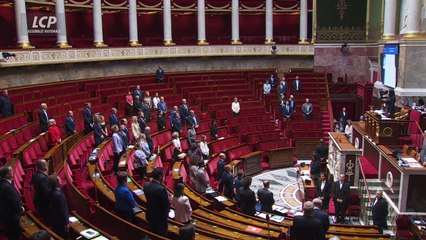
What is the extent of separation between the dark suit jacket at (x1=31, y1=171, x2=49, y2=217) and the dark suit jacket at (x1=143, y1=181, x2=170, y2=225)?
142cm

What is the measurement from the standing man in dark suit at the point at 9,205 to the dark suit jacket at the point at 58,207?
43cm

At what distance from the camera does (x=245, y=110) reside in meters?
19.7

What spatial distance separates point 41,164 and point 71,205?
196cm

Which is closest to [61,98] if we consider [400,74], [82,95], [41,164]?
[82,95]

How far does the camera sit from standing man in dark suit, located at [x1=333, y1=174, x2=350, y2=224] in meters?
11.0

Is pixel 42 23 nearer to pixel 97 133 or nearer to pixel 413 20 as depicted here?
pixel 97 133

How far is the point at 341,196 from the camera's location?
11070mm

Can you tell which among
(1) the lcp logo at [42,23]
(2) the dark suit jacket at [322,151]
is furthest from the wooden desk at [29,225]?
→ (1) the lcp logo at [42,23]

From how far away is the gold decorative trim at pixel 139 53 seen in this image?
56.2 ft

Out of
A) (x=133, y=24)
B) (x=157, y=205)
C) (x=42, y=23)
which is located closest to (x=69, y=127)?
(x=157, y=205)

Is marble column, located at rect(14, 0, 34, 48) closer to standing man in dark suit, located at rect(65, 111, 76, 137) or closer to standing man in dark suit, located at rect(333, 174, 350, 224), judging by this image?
standing man in dark suit, located at rect(65, 111, 76, 137)

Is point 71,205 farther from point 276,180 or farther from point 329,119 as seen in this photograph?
point 329,119

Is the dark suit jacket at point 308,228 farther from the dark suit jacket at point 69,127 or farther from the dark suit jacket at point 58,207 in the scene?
the dark suit jacket at point 69,127

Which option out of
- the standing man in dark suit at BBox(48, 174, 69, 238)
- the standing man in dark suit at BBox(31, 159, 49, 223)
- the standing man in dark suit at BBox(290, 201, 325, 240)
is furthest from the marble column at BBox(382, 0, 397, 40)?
the standing man in dark suit at BBox(48, 174, 69, 238)
